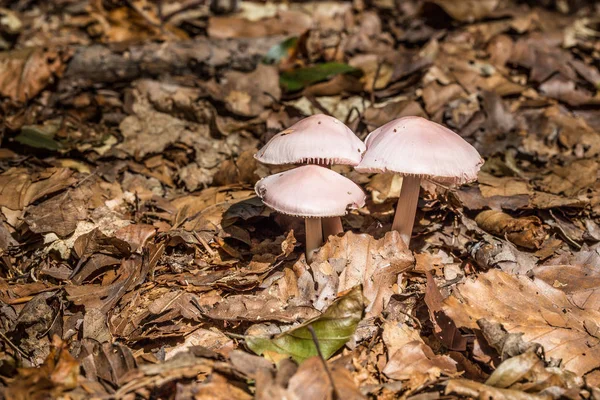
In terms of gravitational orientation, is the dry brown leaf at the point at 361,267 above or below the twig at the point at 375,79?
below

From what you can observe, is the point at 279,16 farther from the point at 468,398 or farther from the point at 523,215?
the point at 468,398

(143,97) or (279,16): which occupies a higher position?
(279,16)

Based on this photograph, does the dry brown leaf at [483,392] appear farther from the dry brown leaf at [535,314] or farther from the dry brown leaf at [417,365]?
the dry brown leaf at [535,314]

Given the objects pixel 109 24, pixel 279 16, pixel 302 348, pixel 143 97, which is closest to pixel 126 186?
pixel 143 97

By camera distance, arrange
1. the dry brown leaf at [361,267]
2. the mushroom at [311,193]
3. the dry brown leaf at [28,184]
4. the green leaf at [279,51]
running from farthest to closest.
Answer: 1. the green leaf at [279,51]
2. the dry brown leaf at [28,184]
3. the dry brown leaf at [361,267]
4. the mushroom at [311,193]

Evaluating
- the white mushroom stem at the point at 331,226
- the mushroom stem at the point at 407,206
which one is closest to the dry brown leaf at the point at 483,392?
the mushroom stem at the point at 407,206

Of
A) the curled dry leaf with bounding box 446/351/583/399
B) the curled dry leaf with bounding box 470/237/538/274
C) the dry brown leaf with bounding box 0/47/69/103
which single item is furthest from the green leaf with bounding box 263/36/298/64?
the curled dry leaf with bounding box 446/351/583/399
